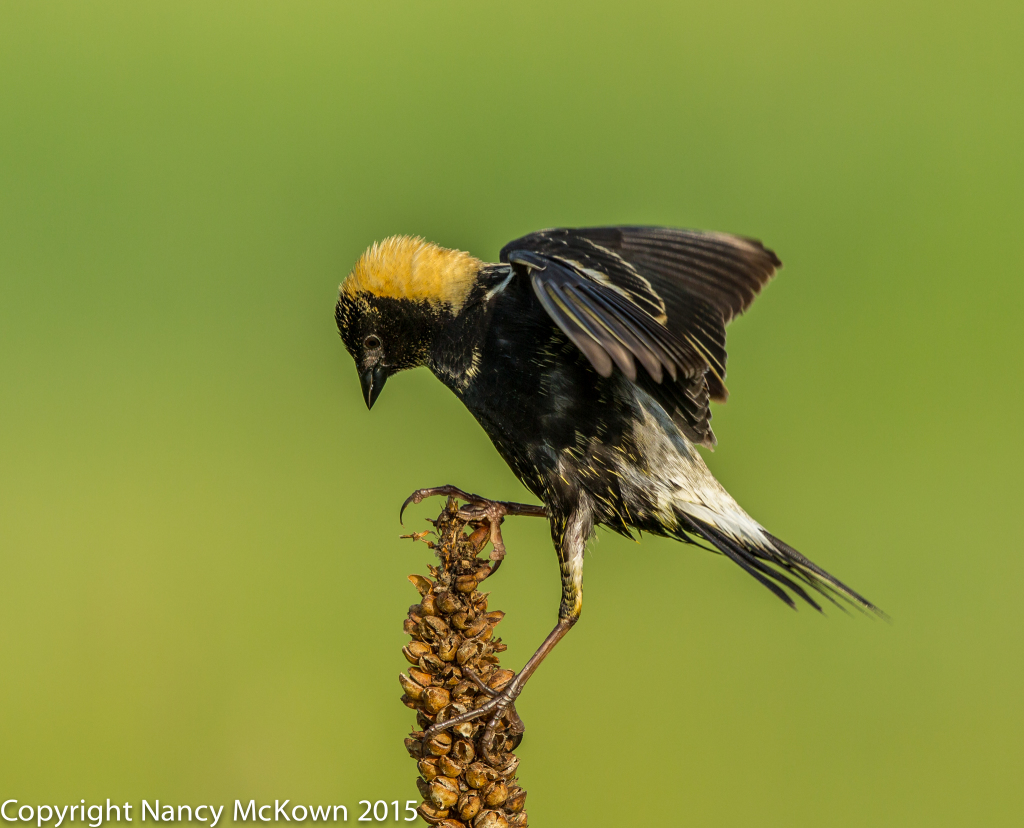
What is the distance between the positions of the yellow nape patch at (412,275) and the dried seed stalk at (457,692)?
99cm

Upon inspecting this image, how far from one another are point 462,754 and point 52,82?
5336 millimetres

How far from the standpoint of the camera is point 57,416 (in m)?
4.76

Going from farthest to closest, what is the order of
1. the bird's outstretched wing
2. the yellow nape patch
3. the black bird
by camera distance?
the yellow nape patch
the black bird
the bird's outstretched wing

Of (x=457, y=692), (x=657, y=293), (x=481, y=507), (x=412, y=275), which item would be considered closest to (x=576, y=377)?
(x=657, y=293)

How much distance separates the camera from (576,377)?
2.70 metres

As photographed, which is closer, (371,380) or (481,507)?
(481,507)

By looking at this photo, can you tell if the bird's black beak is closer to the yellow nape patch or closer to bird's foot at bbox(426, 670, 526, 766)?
the yellow nape patch

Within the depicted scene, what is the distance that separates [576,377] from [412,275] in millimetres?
540

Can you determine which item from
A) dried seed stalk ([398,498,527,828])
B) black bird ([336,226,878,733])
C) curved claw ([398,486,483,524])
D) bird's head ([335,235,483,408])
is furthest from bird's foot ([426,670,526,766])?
bird's head ([335,235,483,408])

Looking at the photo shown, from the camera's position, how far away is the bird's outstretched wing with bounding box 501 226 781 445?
Answer: 2164 mm

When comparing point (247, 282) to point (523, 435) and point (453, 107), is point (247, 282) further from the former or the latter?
point (523, 435)

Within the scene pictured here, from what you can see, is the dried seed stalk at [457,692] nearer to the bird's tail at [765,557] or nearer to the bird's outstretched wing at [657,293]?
the bird's outstretched wing at [657,293]

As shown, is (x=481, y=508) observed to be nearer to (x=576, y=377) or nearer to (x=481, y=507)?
(x=481, y=507)

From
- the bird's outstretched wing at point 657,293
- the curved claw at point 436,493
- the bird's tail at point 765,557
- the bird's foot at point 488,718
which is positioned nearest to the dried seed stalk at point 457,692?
the bird's foot at point 488,718
